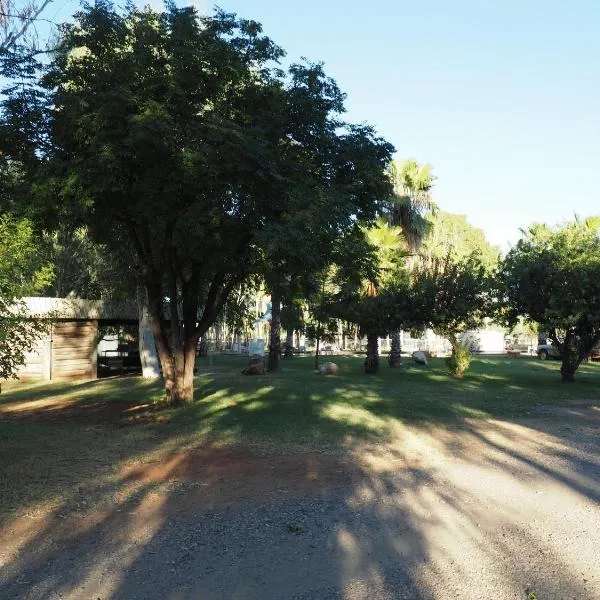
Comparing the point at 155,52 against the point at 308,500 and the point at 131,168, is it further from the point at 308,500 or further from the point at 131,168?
the point at 308,500

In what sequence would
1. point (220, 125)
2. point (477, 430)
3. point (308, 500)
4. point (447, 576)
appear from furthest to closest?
point (477, 430) < point (220, 125) < point (308, 500) < point (447, 576)

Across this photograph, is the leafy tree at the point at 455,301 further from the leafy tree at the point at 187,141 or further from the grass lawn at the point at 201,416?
the leafy tree at the point at 187,141

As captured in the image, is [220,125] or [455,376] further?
[455,376]

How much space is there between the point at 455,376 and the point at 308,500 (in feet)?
63.0

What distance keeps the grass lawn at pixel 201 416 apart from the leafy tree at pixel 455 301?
3.03m

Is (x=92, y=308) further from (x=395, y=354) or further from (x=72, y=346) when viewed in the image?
(x=395, y=354)

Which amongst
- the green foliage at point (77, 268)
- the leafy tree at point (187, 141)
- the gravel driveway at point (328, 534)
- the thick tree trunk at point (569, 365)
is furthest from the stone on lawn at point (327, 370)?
the gravel driveway at point (328, 534)

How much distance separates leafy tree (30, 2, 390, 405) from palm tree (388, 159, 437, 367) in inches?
634

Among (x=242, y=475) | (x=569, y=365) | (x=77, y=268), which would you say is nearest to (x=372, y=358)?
(x=569, y=365)

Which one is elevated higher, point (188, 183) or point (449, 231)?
point (449, 231)

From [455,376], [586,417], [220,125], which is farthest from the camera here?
[455,376]

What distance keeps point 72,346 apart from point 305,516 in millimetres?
18777

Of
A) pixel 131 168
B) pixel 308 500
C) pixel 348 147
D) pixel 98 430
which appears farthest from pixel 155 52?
pixel 308 500

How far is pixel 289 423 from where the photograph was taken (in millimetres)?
11797
